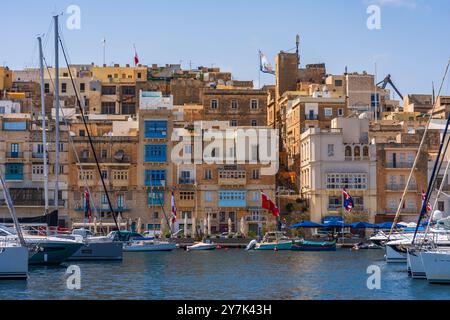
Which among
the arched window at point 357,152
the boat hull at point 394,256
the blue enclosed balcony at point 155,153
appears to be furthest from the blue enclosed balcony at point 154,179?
the boat hull at point 394,256

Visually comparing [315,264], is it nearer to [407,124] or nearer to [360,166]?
[360,166]

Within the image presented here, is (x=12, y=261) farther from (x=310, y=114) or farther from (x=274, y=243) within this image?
(x=310, y=114)

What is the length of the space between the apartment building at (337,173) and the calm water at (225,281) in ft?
93.3

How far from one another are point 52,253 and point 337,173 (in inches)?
1774

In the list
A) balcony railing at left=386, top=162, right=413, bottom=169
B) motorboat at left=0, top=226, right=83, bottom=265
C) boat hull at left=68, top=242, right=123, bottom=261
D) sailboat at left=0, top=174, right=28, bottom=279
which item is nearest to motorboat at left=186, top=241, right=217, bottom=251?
balcony railing at left=386, top=162, right=413, bottom=169

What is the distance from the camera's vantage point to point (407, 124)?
105938mm

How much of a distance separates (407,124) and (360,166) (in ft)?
40.1

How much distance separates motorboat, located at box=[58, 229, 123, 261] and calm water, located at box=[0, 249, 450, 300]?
1121 mm

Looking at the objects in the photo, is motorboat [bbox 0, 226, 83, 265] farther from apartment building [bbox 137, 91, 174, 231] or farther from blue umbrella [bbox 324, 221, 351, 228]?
apartment building [bbox 137, 91, 174, 231]

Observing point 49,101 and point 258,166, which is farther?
point 49,101

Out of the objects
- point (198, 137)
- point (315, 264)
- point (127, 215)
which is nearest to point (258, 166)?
point (198, 137)

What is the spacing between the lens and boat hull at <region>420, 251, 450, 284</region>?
4078 centimetres

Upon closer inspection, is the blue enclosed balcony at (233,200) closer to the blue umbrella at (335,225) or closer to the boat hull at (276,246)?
the blue umbrella at (335,225)

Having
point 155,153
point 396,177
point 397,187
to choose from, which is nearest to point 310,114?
point 396,177
